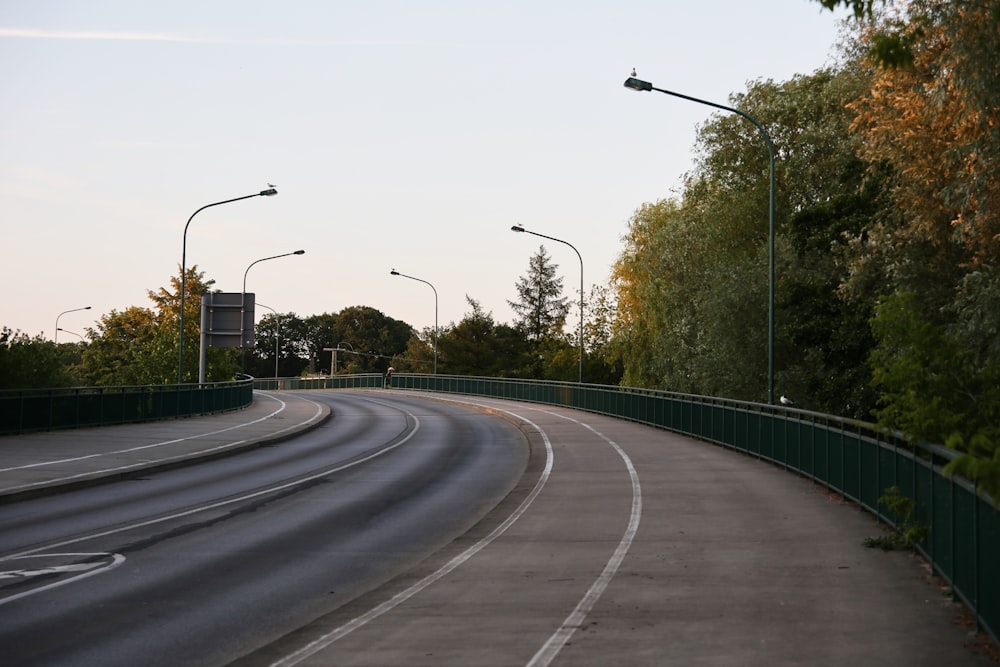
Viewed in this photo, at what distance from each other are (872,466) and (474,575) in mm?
6504

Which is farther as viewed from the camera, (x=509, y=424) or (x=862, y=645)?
(x=509, y=424)

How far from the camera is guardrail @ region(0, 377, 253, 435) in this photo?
30.8 metres

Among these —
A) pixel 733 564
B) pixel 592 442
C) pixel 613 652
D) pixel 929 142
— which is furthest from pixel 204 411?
pixel 613 652

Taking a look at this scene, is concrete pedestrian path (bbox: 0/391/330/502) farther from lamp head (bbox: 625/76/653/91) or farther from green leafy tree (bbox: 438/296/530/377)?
green leafy tree (bbox: 438/296/530/377)

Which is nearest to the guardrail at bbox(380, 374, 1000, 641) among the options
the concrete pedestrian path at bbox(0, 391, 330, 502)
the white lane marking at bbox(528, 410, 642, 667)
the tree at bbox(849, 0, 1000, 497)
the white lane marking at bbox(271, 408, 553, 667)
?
the tree at bbox(849, 0, 1000, 497)

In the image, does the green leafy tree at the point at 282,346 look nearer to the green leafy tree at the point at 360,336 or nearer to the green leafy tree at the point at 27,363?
the green leafy tree at the point at 360,336

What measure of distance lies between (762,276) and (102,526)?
3121cm

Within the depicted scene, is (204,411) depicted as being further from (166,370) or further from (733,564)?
(166,370)

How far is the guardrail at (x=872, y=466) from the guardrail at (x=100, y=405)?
15.6m

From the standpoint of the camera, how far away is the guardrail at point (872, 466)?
9.21 m

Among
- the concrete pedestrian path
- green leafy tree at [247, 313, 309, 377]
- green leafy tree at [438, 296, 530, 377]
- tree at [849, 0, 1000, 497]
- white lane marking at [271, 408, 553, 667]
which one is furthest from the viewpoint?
green leafy tree at [247, 313, 309, 377]

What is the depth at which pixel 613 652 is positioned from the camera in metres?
8.72

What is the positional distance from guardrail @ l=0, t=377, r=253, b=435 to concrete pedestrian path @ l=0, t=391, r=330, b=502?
370 millimetres

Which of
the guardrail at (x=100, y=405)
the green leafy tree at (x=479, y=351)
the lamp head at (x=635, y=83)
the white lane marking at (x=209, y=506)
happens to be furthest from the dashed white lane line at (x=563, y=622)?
the green leafy tree at (x=479, y=351)
